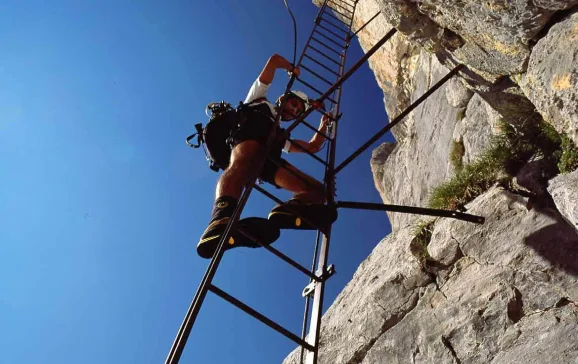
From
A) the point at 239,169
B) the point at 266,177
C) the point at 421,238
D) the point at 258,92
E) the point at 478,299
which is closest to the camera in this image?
the point at 478,299

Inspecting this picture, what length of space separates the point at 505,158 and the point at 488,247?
2.95ft

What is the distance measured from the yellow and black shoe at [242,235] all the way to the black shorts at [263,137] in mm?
1063

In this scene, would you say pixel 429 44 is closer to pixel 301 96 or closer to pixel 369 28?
pixel 301 96

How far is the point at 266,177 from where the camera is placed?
446 centimetres

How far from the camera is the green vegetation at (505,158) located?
3.80 metres

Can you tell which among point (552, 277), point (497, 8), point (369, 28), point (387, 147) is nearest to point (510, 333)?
point (552, 277)

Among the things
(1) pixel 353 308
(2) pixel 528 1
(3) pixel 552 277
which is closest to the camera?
(2) pixel 528 1

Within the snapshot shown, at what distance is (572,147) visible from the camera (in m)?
3.43

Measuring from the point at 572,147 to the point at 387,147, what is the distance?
23.7 feet

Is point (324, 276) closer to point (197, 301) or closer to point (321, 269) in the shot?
point (321, 269)

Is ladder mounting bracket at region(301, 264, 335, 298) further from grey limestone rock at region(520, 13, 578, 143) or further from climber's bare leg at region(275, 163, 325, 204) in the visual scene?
grey limestone rock at region(520, 13, 578, 143)

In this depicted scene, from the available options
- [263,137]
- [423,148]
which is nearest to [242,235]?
[263,137]

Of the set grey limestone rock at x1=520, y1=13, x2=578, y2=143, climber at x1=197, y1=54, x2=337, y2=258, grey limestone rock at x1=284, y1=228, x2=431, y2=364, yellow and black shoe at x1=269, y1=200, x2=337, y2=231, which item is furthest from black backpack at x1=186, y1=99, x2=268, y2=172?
grey limestone rock at x1=520, y1=13, x2=578, y2=143

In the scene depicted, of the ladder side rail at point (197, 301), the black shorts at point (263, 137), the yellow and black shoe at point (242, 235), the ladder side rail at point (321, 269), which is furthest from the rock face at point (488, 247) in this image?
the ladder side rail at point (197, 301)
